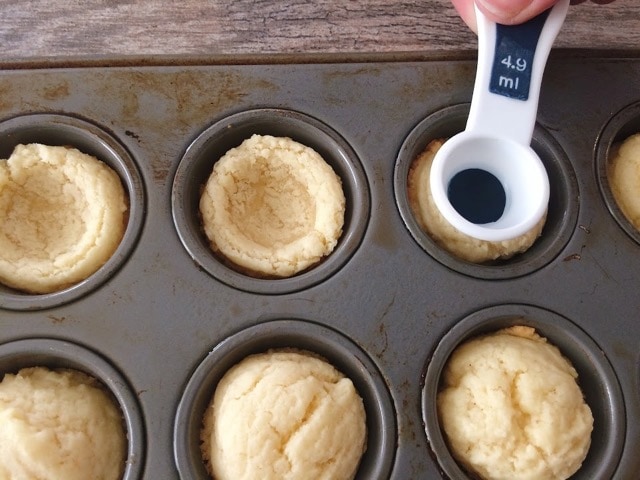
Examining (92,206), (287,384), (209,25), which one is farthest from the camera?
(209,25)

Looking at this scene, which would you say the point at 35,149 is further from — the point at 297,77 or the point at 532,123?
the point at 532,123

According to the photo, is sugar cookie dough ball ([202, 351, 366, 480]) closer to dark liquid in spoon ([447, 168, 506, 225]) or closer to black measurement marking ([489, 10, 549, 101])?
dark liquid in spoon ([447, 168, 506, 225])

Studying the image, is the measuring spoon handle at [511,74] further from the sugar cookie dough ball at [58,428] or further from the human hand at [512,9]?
the sugar cookie dough ball at [58,428]

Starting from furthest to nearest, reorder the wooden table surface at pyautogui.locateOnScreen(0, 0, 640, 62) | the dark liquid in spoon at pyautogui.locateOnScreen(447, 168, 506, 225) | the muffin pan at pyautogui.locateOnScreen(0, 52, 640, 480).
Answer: the wooden table surface at pyautogui.locateOnScreen(0, 0, 640, 62) → the dark liquid in spoon at pyautogui.locateOnScreen(447, 168, 506, 225) → the muffin pan at pyautogui.locateOnScreen(0, 52, 640, 480)

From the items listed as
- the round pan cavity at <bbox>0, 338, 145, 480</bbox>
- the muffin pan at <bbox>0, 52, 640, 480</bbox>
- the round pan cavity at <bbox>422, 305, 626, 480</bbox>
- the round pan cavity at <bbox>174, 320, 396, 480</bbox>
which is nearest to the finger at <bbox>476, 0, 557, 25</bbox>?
the muffin pan at <bbox>0, 52, 640, 480</bbox>

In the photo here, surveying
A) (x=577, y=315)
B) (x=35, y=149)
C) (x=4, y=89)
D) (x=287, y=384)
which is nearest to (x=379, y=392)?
(x=287, y=384)

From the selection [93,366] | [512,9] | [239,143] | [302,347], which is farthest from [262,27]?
[93,366]

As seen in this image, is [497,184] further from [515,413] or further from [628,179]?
[515,413]
